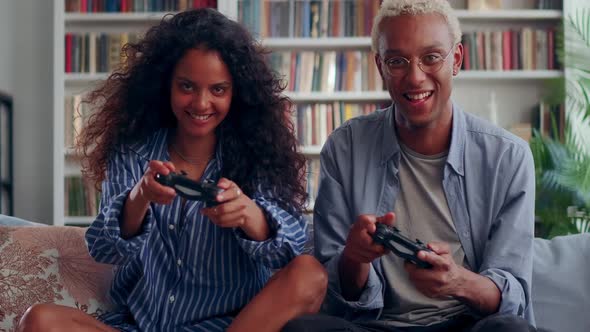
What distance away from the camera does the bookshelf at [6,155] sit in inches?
162

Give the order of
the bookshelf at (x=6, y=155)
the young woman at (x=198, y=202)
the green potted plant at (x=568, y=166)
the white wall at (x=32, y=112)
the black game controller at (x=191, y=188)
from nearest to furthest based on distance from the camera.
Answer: the black game controller at (x=191, y=188) < the young woman at (x=198, y=202) < the green potted plant at (x=568, y=166) < the bookshelf at (x=6, y=155) < the white wall at (x=32, y=112)

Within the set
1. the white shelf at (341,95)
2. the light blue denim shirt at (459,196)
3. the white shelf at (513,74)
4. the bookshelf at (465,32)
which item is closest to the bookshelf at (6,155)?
the bookshelf at (465,32)

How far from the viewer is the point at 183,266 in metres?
1.72

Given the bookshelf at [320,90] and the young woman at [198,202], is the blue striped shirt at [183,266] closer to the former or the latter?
the young woman at [198,202]

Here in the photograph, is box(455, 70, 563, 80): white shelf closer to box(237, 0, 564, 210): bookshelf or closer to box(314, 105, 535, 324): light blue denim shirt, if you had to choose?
box(237, 0, 564, 210): bookshelf

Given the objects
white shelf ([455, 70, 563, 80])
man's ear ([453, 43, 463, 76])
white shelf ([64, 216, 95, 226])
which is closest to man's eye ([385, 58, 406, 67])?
man's ear ([453, 43, 463, 76])

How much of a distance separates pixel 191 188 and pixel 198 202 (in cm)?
36

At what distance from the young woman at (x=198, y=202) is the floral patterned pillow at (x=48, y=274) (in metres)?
0.11

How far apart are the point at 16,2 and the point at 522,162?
3.34 meters

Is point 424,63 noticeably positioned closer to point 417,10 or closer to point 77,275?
point 417,10

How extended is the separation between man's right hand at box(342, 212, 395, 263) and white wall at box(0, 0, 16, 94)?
3114 millimetres

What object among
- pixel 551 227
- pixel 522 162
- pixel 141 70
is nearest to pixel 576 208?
pixel 551 227

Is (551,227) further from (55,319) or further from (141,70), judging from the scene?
(55,319)

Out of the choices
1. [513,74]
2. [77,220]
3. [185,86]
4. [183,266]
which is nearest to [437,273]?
[183,266]
